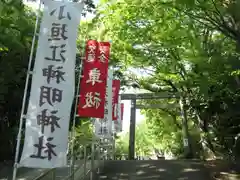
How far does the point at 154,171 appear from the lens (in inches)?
371

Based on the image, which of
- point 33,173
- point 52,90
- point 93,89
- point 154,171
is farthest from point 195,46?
point 33,173

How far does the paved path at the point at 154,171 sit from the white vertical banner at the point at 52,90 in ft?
14.5

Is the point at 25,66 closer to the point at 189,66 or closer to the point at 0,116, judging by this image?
the point at 0,116

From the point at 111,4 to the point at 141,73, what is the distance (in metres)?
8.23

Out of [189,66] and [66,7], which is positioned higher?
[189,66]

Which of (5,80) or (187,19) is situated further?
(5,80)

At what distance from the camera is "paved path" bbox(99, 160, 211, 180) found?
8.82 metres

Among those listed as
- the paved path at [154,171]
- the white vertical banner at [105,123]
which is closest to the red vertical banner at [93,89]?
the white vertical banner at [105,123]

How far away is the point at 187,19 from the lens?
7.83 m

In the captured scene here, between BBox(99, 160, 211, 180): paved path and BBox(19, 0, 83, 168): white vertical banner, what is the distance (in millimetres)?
4411

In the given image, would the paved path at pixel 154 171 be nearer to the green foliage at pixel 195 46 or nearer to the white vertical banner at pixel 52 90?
the green foliage at pixel 195 46

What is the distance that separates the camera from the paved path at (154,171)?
8820mm

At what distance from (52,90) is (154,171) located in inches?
223

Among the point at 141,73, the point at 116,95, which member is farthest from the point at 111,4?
the point at 141,73
